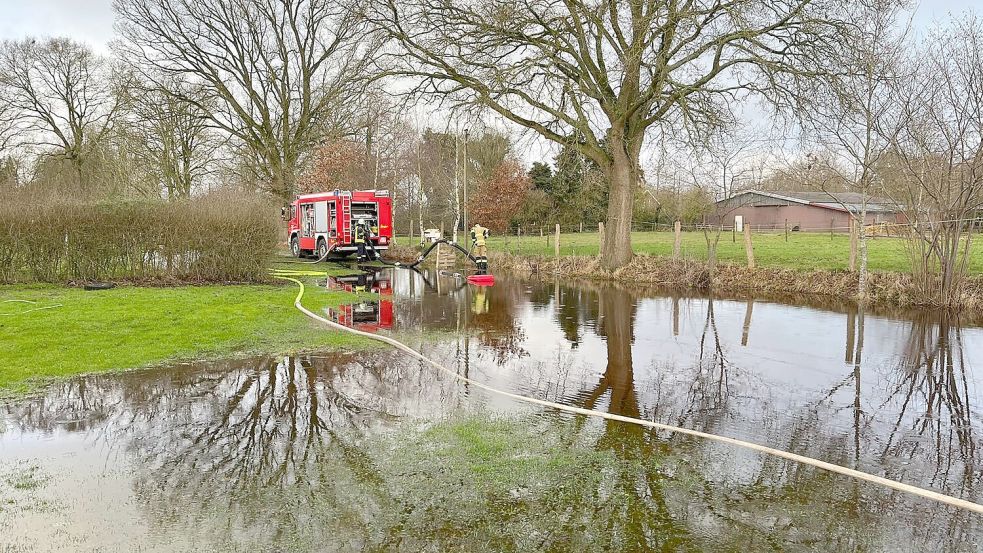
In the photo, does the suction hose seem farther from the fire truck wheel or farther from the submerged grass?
the fire truck wheel

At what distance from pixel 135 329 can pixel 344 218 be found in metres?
13.7

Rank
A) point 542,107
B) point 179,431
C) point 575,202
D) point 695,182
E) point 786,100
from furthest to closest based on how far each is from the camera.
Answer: point 575,202
point 695,182
point 542,107
point 786,100
point 179,431

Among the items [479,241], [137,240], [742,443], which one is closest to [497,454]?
[742,443]

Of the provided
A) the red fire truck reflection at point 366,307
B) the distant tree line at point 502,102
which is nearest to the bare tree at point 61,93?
the distant tree line at point 502,102

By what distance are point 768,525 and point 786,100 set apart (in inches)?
578

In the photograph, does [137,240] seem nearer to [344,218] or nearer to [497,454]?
[344,218]

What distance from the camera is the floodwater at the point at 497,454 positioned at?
11.7 ft

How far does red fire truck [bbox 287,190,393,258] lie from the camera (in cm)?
2238

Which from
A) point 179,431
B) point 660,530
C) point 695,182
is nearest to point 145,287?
point 179,431

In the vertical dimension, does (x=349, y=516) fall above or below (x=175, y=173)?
below

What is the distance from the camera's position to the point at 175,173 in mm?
28125

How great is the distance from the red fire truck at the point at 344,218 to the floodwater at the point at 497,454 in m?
14.6

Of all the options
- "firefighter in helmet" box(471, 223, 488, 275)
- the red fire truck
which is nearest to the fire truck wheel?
the red fire truck

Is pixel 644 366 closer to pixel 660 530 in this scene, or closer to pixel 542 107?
pixel 660 530
